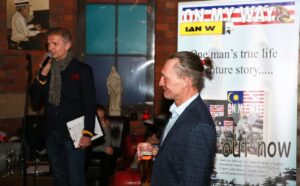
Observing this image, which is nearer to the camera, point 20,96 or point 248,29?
point 248,29

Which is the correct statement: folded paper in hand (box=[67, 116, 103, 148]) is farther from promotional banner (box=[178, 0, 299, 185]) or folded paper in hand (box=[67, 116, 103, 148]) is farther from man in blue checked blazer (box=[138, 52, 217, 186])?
man in blue checked blazer (box=[138, 52, 217, 186])

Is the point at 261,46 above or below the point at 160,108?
above

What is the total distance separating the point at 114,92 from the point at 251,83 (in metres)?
2.69

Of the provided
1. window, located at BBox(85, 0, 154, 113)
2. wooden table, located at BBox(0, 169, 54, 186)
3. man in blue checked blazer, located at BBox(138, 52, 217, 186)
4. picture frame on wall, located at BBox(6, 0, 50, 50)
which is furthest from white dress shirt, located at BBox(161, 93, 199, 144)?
picture frame on wall, located at BBox(6, 0, 50, 50)

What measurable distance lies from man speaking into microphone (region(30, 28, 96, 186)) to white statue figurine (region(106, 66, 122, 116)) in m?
2.21

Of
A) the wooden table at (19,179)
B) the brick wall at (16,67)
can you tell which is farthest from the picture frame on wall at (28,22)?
the wooden table at (19,179)

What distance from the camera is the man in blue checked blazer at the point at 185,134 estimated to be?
1916 millimetres

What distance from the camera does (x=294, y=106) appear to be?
3.39 metres

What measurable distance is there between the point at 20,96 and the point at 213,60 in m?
3.14

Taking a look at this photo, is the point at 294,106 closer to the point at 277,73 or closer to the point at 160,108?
the point at 277,73

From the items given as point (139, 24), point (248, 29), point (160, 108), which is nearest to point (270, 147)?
point (248, 29)

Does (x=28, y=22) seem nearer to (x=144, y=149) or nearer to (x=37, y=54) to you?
(x=37, y=54)

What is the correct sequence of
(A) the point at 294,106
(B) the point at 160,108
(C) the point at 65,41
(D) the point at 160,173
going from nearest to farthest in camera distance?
(D) the point at 160,173, (A) the point at 294,106, (C) the point at 65,41, (B) the point at 160,108

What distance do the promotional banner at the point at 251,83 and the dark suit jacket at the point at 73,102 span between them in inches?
33.3
